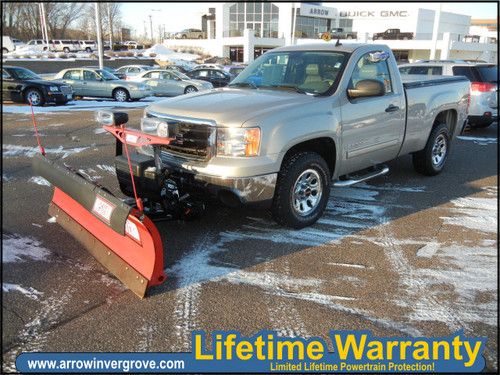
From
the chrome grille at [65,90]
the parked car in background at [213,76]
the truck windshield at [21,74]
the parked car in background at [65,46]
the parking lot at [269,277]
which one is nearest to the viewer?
the parking lot at [269,277]

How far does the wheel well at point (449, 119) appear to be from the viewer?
709 cm

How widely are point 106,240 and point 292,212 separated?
1.86 metres

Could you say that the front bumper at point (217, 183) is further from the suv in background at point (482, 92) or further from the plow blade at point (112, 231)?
the suv in background at point (482, 92)

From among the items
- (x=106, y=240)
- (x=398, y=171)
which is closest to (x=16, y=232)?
(x=106, y=240)

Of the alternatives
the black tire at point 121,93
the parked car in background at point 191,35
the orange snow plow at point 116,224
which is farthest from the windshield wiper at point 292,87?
the parked car in background at point 191,35

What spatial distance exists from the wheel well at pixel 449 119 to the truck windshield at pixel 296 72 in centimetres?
256

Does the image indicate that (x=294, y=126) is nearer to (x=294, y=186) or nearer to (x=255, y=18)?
(x=294, y=186)

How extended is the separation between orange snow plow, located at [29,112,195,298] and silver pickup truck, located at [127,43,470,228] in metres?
0.49

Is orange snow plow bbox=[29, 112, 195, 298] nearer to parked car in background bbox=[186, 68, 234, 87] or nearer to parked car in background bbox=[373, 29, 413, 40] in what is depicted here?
parked car in background bbox=[186, 68, 234, 87]

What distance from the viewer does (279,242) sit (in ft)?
15.2

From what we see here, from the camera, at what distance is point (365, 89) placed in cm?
500

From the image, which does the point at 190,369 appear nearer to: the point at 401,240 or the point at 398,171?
the point at 401,240

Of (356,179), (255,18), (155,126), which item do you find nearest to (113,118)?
(155,126)

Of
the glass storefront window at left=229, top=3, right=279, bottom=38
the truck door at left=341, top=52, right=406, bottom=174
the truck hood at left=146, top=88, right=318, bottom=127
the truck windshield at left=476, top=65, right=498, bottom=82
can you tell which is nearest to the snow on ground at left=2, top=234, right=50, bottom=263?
the truck hood at left=146, top=88, right=318, bottom=127
